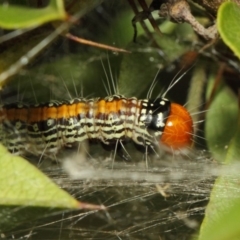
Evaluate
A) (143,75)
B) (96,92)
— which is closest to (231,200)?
(143,75)

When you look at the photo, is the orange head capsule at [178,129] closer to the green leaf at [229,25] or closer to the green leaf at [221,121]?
the green leaf at [221,121]

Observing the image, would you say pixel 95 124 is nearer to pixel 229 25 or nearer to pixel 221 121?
pixel 221 121

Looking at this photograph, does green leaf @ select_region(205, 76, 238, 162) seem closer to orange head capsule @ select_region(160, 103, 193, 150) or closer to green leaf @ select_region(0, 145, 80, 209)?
orange head capsule @ select_region(160, 103, 193, 150)

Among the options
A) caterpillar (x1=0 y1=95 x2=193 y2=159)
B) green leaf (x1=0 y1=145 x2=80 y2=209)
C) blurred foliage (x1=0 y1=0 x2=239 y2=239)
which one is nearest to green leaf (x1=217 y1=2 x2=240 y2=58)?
blurred foliage (x1=0 y1=0 x2=239 y2=239)

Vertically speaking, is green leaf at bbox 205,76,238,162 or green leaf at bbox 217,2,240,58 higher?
green leaf at bbox 217,2,240,58

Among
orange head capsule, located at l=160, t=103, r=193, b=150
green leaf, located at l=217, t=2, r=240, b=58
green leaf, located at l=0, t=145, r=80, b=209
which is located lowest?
orange head capsule, located at l=160, t=103, r=193, b=150

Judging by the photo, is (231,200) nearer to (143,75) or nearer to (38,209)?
(38,209)
